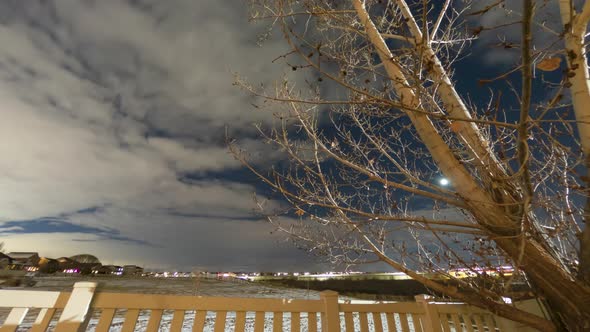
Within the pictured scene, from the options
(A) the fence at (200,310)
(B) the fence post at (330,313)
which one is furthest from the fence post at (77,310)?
(B) the fence post at (330,313)

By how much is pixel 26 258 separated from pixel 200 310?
93.4 m

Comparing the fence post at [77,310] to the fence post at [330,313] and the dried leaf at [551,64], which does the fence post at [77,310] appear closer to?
the fence post at [330,313]

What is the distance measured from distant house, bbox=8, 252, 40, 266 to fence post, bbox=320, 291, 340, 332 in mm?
89967

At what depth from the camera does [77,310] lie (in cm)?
209

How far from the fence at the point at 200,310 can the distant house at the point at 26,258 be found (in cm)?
8870

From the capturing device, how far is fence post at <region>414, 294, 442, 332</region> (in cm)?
270

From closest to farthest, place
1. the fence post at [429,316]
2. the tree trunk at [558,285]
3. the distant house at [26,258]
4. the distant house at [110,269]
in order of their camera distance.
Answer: the tree trunk at [558,285]
the fence post at [429,316]
the distant house at [26,258]
the distant house at [110,269]

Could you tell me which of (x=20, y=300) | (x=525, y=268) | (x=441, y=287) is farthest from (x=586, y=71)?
(x=20, y=300)

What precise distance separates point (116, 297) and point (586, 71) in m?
3.94

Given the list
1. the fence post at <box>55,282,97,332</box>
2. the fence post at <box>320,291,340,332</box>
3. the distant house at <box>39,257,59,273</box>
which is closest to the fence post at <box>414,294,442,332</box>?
the fence post at <box>320,291,340,332</box>

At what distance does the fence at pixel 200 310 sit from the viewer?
82.3 inches

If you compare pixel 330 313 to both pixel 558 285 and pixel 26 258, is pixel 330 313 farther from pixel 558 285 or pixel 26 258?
Answer: pixel 26 258

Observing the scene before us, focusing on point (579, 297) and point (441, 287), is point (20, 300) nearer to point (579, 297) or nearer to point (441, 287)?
point (441, 287)

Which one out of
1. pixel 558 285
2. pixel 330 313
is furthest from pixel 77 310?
pixel 558 285
